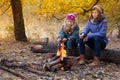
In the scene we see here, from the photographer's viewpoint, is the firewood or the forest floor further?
the firewood

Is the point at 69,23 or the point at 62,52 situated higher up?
the point at 69,23

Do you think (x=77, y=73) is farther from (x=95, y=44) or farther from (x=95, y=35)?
(x=95, y=35)

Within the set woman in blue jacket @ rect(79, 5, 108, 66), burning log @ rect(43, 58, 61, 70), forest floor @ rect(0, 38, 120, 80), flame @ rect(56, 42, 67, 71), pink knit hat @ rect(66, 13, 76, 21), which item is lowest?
forest floor @ rect(0, 38, 120, 80)

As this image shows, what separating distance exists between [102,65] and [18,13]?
573cm

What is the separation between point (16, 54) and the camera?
29.0ft

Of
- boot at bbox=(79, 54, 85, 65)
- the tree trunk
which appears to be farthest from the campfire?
the tree trunk

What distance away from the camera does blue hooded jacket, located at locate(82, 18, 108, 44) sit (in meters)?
7.57

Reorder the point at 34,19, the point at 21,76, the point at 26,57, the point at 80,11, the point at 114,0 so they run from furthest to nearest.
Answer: the point at 34,19 → the point at 114,0 → the point at 80,11 → the point at 26,57 → the point at 21,76

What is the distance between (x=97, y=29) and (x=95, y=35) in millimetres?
252

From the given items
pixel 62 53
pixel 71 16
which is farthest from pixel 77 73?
pixel 71 16

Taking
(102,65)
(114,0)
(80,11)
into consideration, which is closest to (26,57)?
(102,65)

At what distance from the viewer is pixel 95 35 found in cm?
755

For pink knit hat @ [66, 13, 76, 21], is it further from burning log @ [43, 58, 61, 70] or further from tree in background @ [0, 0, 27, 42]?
tree in background @ [0, 0, 27, 42]

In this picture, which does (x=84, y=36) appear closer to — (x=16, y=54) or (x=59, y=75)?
(x=59, y=75)
